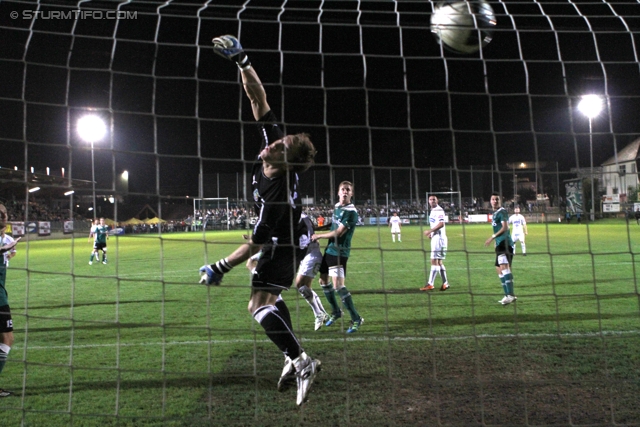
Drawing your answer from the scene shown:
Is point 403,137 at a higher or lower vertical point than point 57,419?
higher

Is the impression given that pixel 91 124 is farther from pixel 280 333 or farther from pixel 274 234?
pixel 280 333

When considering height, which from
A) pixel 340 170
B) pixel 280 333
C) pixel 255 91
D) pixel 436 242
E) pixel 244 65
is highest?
pixel 244 65

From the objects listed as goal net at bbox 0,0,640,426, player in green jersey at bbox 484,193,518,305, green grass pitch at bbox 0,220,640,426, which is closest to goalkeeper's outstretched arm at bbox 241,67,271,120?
goal net at bbox 0,0,640,426

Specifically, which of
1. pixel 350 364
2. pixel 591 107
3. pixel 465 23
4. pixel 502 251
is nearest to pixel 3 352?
pixel 350 364

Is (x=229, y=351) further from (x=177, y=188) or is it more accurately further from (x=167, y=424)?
(x=177, y=188)

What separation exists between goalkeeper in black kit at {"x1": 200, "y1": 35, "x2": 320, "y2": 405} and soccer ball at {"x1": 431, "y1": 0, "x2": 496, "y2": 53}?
2079 mm

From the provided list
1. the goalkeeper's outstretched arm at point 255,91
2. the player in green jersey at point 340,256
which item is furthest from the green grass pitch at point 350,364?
the goalkeeper's outstretched arm at point 255,91

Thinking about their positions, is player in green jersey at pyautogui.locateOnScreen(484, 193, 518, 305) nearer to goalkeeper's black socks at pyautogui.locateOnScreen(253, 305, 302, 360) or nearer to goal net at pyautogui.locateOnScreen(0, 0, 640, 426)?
goal net at pyautogui.locateOnScreen(0, 0, 640, 426)

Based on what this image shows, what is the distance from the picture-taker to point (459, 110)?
5.91 metres

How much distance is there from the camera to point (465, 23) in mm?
4855

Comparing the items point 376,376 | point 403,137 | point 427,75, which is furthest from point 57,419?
point 427,75

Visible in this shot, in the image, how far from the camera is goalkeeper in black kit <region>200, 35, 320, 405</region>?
3719 mm

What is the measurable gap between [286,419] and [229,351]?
210 centimetres

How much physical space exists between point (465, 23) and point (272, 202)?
8.95 ft
